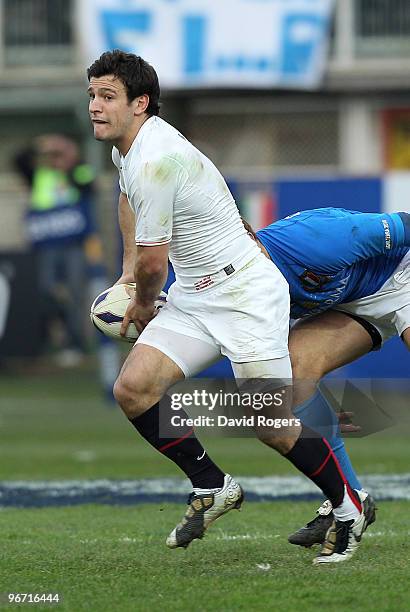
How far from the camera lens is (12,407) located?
50.2ft

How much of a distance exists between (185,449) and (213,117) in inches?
694

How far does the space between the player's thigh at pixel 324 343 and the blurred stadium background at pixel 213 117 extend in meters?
7.85

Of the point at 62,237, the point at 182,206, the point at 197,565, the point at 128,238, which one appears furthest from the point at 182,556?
the point at 62,237

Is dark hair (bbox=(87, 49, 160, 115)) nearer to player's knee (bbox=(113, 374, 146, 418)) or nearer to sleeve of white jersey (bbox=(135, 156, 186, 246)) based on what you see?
sleeve of white jersey (bbox=(135, 156, 186, 246))

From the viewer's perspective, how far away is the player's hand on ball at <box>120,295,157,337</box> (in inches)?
249

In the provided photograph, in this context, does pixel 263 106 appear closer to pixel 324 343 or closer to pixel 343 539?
pixel 324 343

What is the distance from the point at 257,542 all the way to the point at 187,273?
1.50 metres

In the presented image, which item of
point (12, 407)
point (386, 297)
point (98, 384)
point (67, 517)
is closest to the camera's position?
point (386, 297)

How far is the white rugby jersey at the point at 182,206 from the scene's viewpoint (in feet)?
19.4

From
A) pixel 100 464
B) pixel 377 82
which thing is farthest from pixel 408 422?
pixel 377 82

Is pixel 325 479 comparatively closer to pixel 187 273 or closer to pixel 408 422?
pixel 187 273

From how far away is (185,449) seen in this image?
6328 millimetres

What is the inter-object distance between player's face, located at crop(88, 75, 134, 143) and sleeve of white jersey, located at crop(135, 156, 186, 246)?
0.29 meters

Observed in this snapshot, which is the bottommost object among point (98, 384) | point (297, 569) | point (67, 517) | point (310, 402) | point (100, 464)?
point (98, 384)
